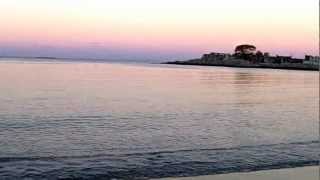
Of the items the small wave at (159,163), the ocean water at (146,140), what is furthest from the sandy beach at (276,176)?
the ocean water at (146,140)

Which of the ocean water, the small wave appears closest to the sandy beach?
the small wave

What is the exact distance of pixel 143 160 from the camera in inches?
464

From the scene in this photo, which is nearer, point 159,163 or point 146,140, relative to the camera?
point 159,163

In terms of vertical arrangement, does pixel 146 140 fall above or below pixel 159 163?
below

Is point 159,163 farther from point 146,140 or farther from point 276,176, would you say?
point 276,176

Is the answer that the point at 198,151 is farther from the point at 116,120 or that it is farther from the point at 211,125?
the point at 116,120

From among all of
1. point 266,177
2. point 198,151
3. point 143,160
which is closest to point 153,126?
point 198,151

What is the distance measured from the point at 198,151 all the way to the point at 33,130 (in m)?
5.62

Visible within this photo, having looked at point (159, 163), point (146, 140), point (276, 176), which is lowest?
point (146, 140)

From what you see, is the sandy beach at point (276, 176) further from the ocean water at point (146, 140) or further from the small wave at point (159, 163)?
the ocean water at point (146, 140)

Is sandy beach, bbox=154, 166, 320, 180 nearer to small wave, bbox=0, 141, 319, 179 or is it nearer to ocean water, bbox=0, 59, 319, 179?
small wave, bbox=0, 141, 319, 179

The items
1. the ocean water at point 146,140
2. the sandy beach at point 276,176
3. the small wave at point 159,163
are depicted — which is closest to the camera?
the sandy beach at point 276,176

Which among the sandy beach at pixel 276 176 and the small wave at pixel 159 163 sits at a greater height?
the sandy beach at pixel 276 176

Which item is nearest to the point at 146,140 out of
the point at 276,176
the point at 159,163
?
the point at 159,163
